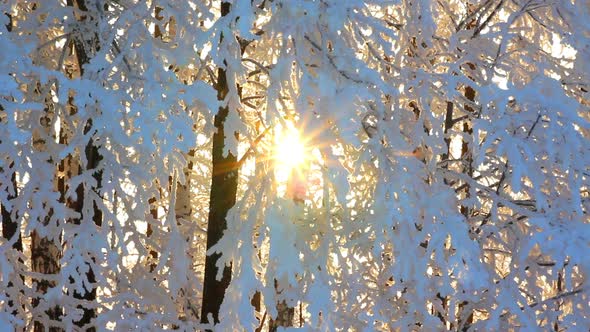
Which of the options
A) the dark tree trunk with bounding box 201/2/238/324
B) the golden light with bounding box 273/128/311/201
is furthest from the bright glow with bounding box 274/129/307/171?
the dark tree trunk with bounding box 201/2/238/324

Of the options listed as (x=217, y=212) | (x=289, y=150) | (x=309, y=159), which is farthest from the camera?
(x=217, y=212)

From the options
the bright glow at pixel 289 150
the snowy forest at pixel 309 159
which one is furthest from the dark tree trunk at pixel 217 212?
the bright glow at pixel 289 150

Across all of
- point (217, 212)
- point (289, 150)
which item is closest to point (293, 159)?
point (289, 150)

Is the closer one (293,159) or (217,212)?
(293,159)

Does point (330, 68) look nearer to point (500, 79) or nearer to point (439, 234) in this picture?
point (439, 234)

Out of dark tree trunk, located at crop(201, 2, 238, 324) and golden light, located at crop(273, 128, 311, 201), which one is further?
dark tree trunk, located at crop(201, 2, 238, 324)

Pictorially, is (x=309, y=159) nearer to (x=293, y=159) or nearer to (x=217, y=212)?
(x=293, y=159)

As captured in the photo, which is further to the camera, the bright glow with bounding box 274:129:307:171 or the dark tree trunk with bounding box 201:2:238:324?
the dark tree trunk with bounding box 201:2:238:324

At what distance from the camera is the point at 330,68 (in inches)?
166

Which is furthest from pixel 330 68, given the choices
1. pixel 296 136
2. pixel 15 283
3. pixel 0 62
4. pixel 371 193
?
pixel 15 283

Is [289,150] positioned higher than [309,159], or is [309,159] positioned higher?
[289,150]

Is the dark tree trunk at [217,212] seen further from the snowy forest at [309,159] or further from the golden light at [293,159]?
the golden light at [293,159]

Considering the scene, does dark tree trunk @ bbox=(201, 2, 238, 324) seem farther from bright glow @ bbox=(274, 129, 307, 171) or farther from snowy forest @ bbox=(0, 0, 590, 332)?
bright glow @ bbox=(274, 129, 307, 171)

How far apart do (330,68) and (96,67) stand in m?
1.61
